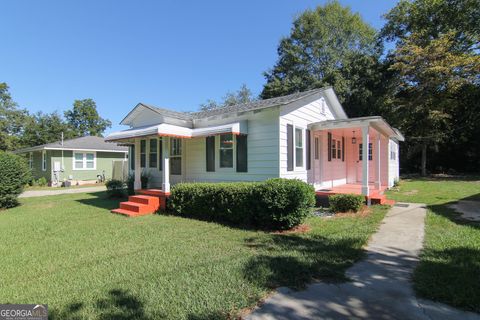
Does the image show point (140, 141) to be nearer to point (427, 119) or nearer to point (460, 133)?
point (427, 119)

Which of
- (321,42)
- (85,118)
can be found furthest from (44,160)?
(85,118)

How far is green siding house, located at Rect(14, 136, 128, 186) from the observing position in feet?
67.4

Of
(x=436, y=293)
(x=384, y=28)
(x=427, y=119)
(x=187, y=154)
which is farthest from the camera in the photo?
(x=384, y=28)

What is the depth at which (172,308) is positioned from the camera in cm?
299

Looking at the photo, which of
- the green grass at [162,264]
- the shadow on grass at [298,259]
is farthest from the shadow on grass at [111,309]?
the shadow on grass at [298,259]

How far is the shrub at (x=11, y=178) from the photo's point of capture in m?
10.6

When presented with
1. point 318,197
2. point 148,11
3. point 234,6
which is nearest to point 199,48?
point 234,6

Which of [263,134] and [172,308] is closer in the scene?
[172,308]

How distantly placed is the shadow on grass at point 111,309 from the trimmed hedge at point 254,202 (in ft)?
12.7

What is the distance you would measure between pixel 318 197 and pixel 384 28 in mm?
25354

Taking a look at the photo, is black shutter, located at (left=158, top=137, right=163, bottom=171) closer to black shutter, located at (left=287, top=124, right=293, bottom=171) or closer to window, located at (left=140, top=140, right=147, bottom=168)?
window, located at (left=140, top=140, right=147, bottom=168)

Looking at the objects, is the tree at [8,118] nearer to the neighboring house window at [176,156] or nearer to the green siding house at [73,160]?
the green siding house at [73,160]

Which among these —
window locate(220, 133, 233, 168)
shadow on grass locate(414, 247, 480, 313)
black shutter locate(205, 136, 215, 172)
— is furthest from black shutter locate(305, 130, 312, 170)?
shadow on grass locate(414, 247, 480, 313)

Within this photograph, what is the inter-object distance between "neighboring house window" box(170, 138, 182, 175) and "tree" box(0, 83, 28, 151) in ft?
109
